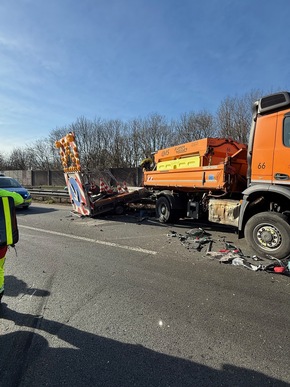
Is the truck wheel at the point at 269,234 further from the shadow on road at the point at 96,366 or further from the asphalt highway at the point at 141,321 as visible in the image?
the shadow on road at the point at 96,366

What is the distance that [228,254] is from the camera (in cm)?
525

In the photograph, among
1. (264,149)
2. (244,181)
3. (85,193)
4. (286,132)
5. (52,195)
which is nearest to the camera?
(286,132)

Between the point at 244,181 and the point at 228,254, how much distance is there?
2453 mm

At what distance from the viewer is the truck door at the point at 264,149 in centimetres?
531

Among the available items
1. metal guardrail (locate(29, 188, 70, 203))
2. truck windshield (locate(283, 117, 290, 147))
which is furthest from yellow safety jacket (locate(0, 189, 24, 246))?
metal guardrail (locate(29, 188, 70, 203))

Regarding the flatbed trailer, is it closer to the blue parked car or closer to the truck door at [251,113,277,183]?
the blue parked car

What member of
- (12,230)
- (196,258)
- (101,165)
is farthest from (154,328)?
(101,165)

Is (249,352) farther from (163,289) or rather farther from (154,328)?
(163,289)

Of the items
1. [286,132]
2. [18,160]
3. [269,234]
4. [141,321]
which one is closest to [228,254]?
[269,234]

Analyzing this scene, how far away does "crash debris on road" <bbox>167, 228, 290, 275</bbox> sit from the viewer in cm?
452

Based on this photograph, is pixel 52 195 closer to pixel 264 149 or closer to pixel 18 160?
pixel 264 149

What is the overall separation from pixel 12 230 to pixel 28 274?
165cm

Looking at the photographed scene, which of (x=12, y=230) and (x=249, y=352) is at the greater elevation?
(x=12, y=230)

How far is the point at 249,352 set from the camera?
2457mm
